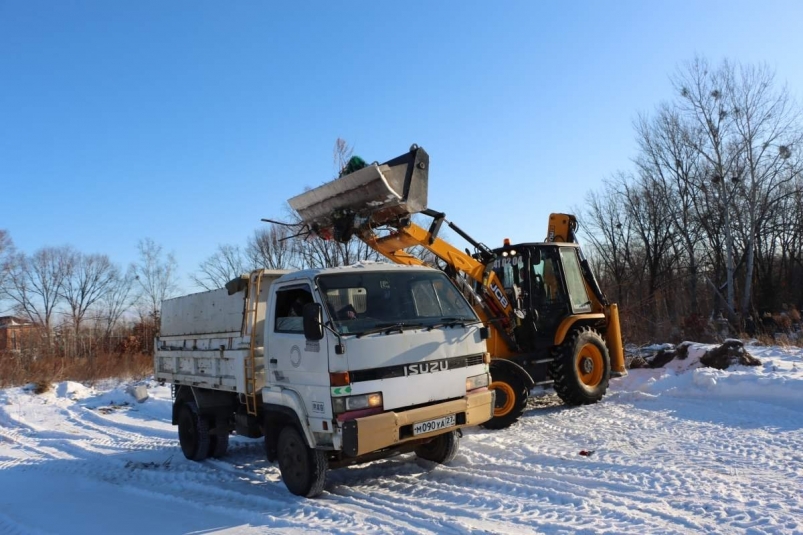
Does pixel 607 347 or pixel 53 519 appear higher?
pixel 607 347

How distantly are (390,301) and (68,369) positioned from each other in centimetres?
1828

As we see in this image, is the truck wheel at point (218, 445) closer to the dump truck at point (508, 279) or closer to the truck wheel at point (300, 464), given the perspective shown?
the truck wheel at point (300, 464)

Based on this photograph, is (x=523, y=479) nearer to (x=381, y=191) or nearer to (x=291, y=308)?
(x=291, y=308)

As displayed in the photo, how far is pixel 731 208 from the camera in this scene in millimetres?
27812

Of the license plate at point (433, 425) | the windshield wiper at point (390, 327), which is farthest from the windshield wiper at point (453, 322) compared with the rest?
the license plate at point (433, 425)

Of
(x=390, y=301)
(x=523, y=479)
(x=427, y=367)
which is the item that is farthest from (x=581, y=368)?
(x=390, y=301)

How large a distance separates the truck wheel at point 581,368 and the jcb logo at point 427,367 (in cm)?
435

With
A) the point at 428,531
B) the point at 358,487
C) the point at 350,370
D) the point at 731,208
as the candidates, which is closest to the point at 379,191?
the point at 350,370

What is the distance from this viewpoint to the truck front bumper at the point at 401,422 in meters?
5.32

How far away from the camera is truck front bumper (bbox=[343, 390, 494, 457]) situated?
5.32 metres

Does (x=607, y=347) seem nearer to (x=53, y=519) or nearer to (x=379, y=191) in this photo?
(x=379, y=191)

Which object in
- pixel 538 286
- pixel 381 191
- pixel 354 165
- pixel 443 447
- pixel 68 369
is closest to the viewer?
pixel 443 447

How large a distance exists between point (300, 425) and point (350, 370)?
94 cm

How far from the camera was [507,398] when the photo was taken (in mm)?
8641
